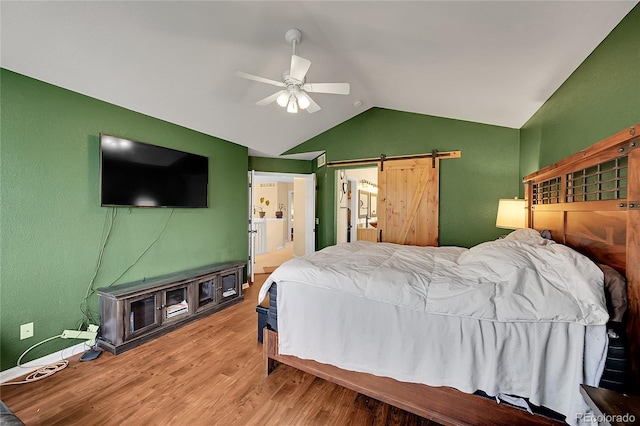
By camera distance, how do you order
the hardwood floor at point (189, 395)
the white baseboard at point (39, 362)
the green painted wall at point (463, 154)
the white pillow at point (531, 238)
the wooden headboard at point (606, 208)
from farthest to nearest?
the green painted wall at point (463, 154) → the white baseboard at point (39, 362) → the white pillow at point (531, 238) → the hardwood floor at point (189, 395) → the wooden headboard at point (606, 208)

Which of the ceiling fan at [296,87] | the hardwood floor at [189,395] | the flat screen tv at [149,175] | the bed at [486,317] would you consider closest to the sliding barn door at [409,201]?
the bed at [486,317]

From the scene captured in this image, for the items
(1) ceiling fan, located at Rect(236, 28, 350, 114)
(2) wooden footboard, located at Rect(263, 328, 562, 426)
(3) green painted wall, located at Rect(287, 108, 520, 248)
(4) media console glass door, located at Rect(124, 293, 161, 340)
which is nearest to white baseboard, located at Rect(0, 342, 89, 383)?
(4) media console glass door, located at Rect(124, 293, 161, 340)

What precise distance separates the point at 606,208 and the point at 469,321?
0.99m

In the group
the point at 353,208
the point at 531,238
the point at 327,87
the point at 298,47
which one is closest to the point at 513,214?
the point at 531,238

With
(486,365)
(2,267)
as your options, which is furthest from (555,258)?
(2,267)

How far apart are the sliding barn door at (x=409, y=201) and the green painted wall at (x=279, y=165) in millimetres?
1785

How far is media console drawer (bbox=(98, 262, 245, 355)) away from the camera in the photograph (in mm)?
2404

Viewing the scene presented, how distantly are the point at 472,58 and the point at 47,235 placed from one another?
406 cm

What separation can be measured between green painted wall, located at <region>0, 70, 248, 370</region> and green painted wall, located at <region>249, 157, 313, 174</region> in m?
1.90

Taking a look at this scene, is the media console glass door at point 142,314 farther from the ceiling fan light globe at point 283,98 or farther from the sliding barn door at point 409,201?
the sliding barn door at point 409,201

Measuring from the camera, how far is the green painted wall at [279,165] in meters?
4.93

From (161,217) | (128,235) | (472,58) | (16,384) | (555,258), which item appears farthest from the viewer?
(161,217)

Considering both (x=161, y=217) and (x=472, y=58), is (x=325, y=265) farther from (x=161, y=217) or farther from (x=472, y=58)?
(x=161, y=217)

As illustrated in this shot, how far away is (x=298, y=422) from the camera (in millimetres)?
1615
